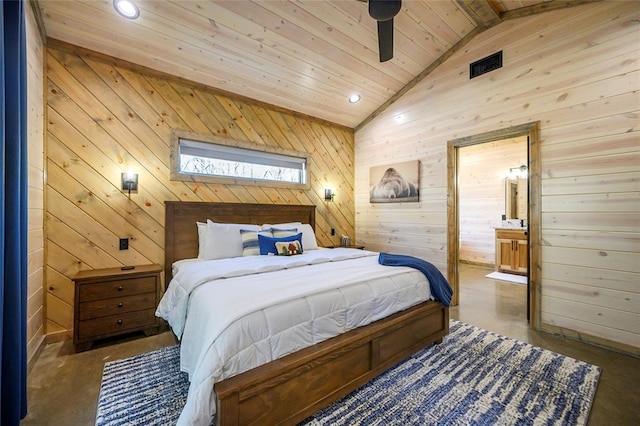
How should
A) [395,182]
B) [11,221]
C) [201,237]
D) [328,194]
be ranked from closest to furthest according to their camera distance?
[11,221], [201,237], [395,182], [328,194]

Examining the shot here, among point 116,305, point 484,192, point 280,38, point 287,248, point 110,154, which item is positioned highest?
point 280,38

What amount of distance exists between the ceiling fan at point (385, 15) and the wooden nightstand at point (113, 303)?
302 cm

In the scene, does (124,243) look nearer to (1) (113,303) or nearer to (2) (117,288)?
(2) (117,288)

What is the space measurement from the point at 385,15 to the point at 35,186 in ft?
10.5

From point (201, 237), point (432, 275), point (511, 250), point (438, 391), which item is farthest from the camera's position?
point (511, 250)

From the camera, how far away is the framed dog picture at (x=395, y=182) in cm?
418

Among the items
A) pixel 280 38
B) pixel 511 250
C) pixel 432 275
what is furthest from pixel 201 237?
pixel 511 250

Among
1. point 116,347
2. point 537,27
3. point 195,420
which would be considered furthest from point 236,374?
point 537,27

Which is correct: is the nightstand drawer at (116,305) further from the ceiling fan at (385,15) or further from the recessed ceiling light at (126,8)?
the ceiling fan at (385,15)

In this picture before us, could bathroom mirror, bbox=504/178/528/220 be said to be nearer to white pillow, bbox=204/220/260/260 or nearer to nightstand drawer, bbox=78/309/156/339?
white pillow, bbox=204/220/260/260

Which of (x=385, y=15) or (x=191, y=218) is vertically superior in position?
(x=385, y=15)

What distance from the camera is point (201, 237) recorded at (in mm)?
3217

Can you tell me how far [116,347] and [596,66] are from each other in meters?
5.25

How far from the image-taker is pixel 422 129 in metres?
4.10
